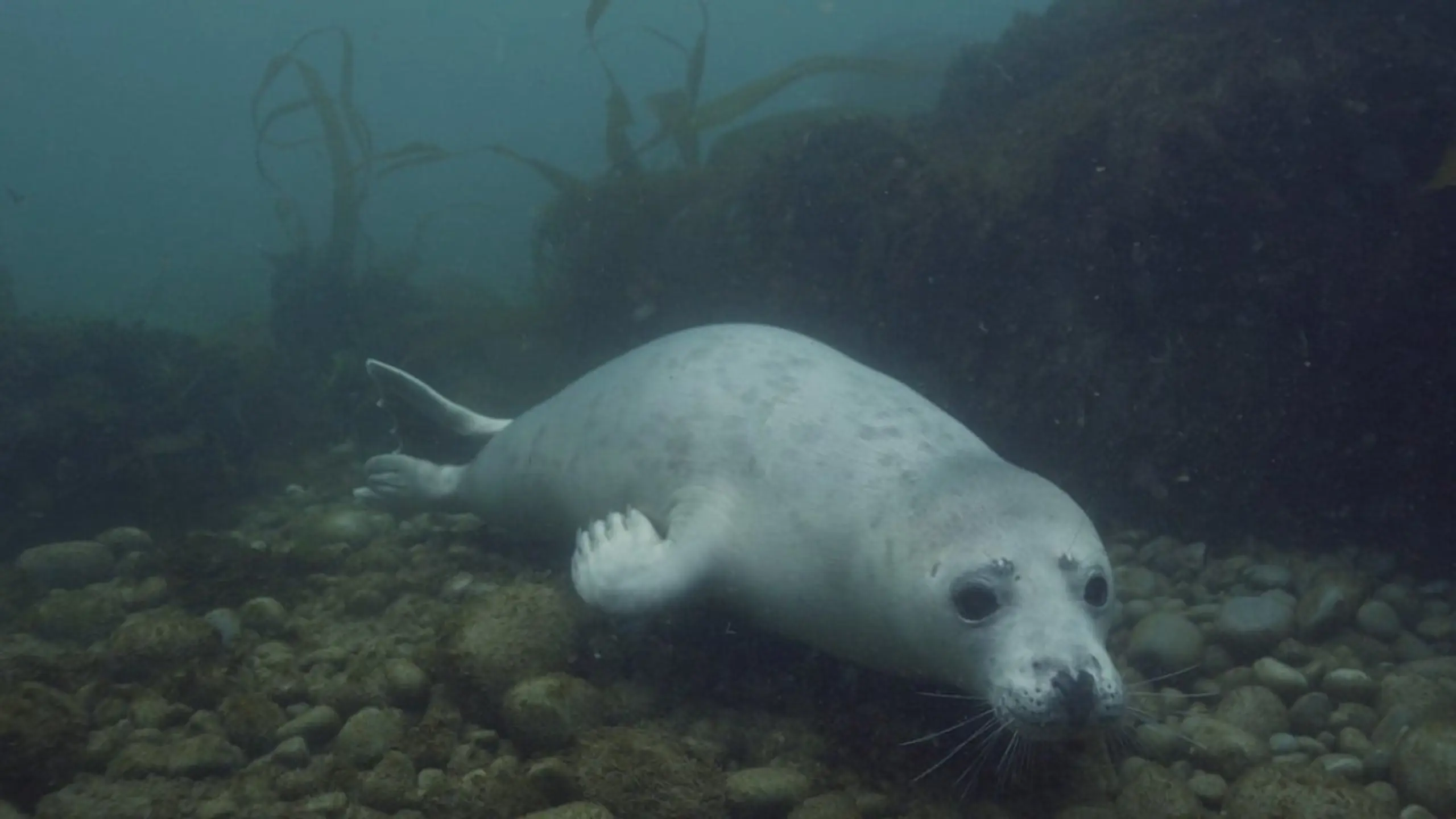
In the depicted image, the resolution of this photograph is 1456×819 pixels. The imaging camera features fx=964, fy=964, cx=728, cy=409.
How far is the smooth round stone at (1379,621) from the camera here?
10.2 feet

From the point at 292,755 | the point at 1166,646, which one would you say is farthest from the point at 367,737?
the point at 1166,646

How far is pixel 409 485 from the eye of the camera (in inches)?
180

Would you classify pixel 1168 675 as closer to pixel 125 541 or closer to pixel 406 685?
pixel 406 685

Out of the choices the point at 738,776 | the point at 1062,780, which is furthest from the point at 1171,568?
the point at 738,776

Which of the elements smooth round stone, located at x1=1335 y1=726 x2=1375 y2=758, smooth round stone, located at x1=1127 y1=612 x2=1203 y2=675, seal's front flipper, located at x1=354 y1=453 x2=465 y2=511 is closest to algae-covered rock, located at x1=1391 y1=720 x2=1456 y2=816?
smooth round stone, located at x1=1335 y1=726 x2=1375 y2=758

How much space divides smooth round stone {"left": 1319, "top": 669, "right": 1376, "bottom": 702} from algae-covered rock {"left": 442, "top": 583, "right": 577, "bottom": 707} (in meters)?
2.22

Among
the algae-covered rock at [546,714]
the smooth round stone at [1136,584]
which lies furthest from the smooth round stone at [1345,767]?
the algae-covered rock at [546,714]

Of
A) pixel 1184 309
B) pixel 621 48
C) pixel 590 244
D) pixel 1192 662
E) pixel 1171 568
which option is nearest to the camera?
pixel 1192 662

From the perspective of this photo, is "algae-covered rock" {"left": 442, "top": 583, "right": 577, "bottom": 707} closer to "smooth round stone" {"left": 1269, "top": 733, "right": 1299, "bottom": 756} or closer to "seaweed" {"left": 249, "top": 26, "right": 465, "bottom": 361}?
"smooth round stone" {"left": 1269, "top": 733, "right": 1299, "bottom": 756}

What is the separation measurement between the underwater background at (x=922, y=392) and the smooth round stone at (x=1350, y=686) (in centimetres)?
2

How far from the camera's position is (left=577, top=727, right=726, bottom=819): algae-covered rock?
2.19 meters

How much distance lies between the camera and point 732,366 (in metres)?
3.48

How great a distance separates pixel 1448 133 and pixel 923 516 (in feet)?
9.62

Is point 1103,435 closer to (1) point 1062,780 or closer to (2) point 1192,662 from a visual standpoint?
(2) point 1192,662
